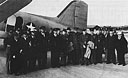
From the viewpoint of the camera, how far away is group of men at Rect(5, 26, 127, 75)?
6359 millimetres

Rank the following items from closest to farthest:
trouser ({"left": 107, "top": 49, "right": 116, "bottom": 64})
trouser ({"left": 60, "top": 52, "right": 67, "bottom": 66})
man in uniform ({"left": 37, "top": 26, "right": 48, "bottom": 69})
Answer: man in uniform ({"left": 37, "top": 26, "right": 48, "bottom": 69}), trouser ({"left": 60, "top": 52, "right": 67, "bottom": 66}), trouser ({"left": 107, "top": 49, "right": 116, "bottom": 64})

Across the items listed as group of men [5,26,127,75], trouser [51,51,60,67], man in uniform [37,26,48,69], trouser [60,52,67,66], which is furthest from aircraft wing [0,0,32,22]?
trouser [60,52,67,66]

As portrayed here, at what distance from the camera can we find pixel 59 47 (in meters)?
7.82

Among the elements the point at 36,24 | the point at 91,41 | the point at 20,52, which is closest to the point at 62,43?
the point at 91,41

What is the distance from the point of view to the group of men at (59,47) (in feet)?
20.9

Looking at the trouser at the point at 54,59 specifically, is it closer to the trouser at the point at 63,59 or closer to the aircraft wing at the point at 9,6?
the trouser at the point at 63,59

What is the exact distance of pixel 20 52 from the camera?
637 cm

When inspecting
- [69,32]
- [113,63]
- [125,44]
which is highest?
[69,32]

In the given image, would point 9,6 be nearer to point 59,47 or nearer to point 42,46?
point 42,46

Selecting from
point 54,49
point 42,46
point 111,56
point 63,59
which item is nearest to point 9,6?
point 42,46

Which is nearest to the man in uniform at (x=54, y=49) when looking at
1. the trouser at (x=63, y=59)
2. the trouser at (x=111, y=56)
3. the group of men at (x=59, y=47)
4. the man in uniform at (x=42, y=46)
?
the group of men at (x=59, y=47)

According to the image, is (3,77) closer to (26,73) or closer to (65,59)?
(26,73)

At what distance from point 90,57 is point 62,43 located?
159cm

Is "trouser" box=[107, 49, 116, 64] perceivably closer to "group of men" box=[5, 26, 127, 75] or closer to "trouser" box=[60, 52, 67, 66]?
"group of men" box=[5, 26, 127, 75]
